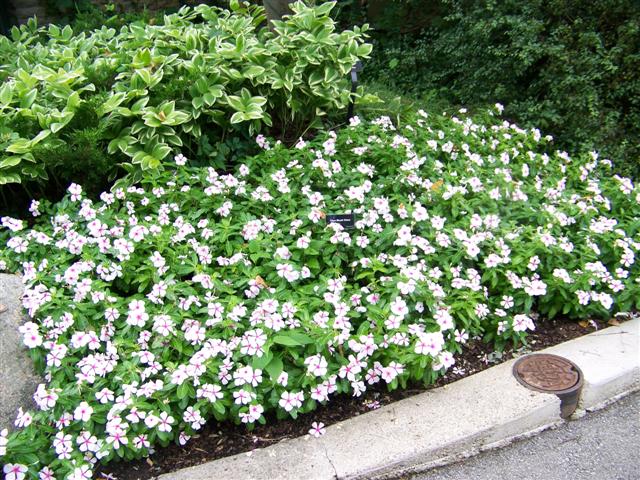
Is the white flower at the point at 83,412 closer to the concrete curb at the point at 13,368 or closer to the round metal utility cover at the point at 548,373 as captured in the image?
the concrete curb at the point at 13,368

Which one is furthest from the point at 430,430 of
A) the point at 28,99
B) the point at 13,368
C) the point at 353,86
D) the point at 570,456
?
the point at 28,99

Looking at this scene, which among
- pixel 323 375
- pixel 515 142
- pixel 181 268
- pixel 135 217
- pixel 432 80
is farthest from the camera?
pixel 432 80

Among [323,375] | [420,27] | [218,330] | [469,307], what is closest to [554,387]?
[469,307]

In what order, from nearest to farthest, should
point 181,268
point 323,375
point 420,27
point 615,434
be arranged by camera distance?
1. point 323,375
2. point 615,434
3. point 181,268
4. point 420,27

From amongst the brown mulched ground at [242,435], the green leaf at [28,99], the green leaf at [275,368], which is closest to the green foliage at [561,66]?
the brown mulched ground at [242,435]

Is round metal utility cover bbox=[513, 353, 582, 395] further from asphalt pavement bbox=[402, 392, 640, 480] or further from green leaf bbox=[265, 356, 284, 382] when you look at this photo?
green leaf bbox=[265, 356, 284, 382]

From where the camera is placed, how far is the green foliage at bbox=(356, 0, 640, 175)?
4434mm

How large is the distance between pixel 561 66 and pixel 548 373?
2824mm

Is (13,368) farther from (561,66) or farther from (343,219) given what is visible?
(561,66)

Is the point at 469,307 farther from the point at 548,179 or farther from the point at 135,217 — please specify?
the point at 135,217

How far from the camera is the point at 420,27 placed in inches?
261

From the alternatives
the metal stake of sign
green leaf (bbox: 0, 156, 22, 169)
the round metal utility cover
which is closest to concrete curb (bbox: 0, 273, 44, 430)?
green leaf (bbox: 0, 156, 22, 169)

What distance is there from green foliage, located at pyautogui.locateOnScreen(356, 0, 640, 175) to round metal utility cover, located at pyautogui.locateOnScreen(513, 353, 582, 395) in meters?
2.22

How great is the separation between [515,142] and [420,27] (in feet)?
9.31
